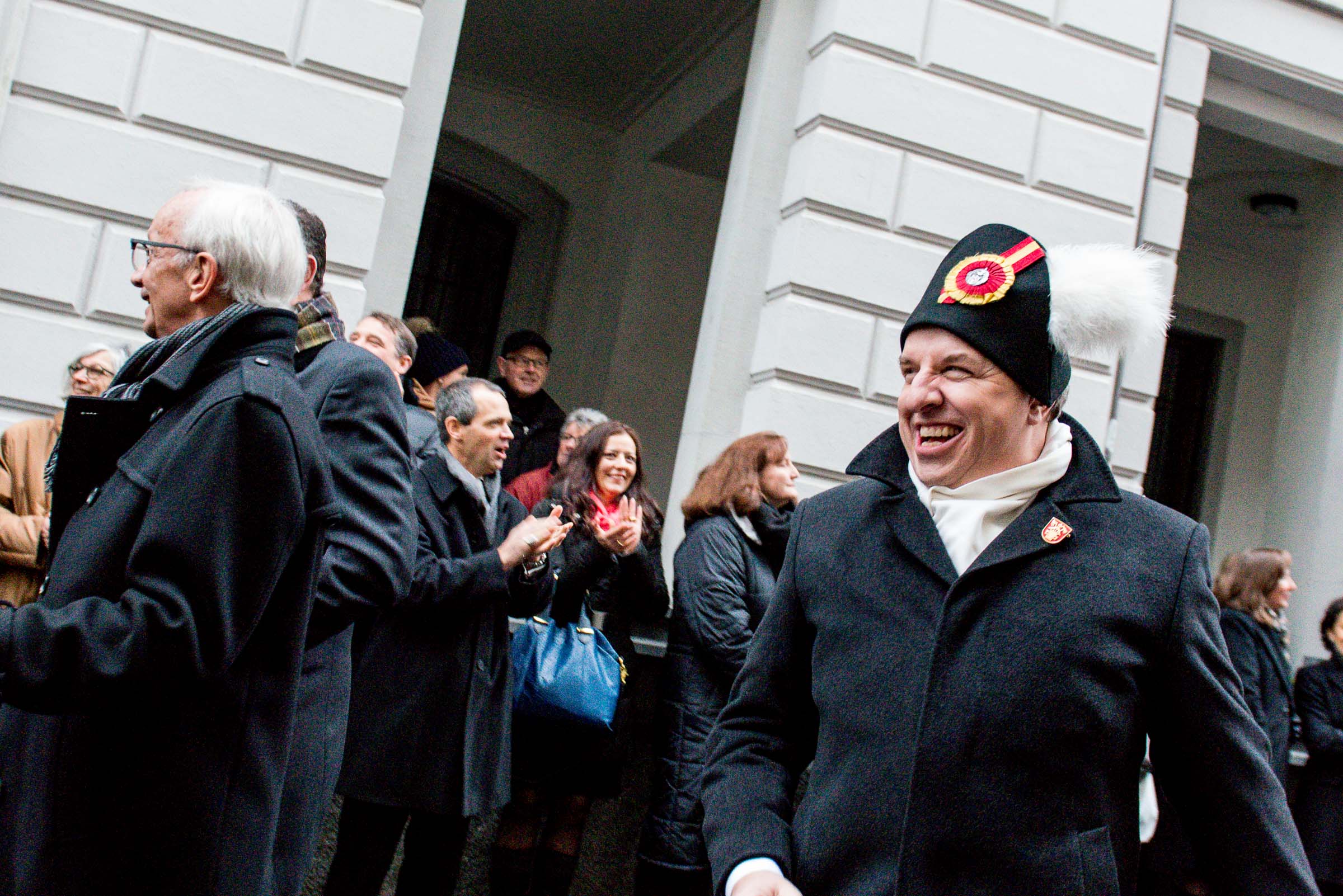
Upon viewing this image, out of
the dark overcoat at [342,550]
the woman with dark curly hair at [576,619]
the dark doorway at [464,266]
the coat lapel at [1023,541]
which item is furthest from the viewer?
the dark doorway at [464,266]

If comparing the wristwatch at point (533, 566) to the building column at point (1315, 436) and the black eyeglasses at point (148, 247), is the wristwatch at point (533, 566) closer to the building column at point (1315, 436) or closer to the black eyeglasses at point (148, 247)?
the black eyeglasses at point (148, 247)

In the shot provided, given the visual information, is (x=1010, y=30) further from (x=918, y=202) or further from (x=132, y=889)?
(x=132, y=889)

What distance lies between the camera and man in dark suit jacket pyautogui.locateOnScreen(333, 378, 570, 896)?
12.8 feet

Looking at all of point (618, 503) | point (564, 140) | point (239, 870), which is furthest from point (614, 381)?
point (239, 870)

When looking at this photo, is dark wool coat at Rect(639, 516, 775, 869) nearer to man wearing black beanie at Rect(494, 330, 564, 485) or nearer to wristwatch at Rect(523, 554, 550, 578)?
wristwatch at Rect(523, 554, 550, 578)

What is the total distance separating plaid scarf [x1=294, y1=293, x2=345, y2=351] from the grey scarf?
1282mm

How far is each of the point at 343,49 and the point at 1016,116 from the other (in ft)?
12.1

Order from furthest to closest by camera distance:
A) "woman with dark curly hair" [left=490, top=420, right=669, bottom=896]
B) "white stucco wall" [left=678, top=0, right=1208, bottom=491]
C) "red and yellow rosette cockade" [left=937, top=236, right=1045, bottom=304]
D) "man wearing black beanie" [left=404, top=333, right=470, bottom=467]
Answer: "white stucco wall" [left=678, top=0, right=1208, bottom=491] → "man wearing black beanie" [left=404, top=333, right=470, bottom=467] → "woman with dark curly hair" [left=490, top=420, right=669, bottom=896] → "red and yellow rosette cockade" [left=937, top=236, right=1045, bottom=304]

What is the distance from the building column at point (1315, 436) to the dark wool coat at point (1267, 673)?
5.55 ft

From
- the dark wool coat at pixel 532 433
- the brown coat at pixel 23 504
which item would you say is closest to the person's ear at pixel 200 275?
the brown coat at pixel 23 504

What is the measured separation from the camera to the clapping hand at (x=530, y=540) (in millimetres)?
4164

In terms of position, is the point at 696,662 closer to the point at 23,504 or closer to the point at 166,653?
the point at 23,504

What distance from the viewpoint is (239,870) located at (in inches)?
85.9

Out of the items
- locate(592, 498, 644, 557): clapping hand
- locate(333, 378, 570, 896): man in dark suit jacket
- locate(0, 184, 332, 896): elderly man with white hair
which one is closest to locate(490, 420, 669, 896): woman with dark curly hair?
locate(592, 498, 644, 557): clapping hand
